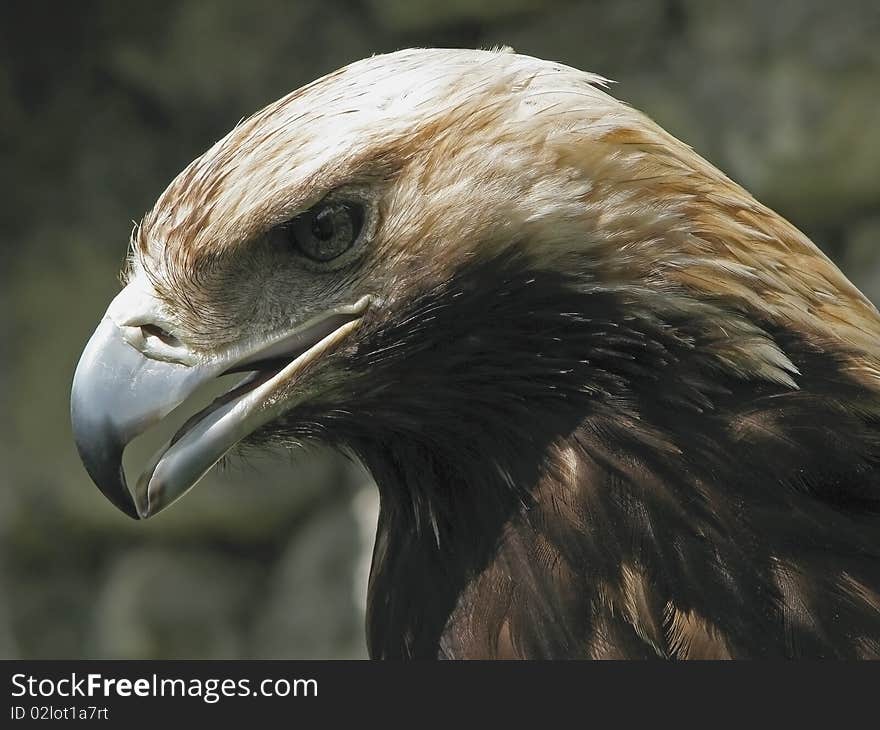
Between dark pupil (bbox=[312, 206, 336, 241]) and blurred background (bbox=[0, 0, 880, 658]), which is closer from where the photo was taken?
dark pupil (bbox=[312, 206, 336, 241])

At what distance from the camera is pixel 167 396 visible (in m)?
1.44

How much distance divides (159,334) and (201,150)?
3.48m

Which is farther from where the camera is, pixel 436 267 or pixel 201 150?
pixel 201 150

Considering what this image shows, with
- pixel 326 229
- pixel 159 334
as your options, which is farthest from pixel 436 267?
pixel 159 334

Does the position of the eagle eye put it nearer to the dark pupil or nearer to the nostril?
the dark pupil

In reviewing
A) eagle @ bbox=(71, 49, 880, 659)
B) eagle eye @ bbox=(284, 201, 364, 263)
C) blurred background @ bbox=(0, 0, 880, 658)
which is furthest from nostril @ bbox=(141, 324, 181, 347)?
blurred background @ bbox=(0, 0, 880, 658)

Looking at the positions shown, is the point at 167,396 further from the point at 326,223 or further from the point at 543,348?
the point at 543,348

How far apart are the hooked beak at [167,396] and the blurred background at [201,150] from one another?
3.06 m

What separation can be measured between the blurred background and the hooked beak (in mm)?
3059

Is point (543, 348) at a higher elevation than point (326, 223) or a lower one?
lower

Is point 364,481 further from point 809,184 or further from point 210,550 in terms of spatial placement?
point 809,184

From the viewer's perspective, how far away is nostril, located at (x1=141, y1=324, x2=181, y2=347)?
4.89 ft

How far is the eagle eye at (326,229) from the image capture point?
4.67 ft

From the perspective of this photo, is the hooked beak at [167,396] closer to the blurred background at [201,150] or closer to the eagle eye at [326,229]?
the eagle eye at [326,229]
